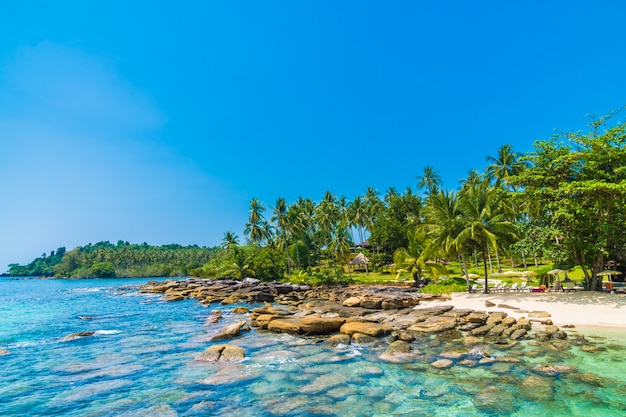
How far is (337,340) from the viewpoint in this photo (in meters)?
17.7

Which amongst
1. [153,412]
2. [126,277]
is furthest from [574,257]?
[126,277]

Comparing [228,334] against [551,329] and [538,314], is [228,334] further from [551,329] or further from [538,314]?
[538,314]

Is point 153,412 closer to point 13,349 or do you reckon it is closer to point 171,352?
point 171,352

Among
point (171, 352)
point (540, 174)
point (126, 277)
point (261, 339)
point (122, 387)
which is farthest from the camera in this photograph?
point (126, 277)

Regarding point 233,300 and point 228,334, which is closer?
point 228,334

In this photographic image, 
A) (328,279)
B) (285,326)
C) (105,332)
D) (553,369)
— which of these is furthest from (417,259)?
(105,332)

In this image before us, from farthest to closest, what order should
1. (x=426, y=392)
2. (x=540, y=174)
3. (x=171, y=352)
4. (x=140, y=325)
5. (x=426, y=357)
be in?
(x=140, y=325) → (x=540, y=174) → (x=171, y=352) → (x=426, y=357) → (x=426, y=392)

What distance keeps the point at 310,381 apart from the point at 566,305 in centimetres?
1772

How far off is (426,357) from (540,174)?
16505mm

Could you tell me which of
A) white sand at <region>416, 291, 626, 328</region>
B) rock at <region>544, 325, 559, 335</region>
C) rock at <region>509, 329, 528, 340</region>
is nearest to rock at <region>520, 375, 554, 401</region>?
rock at <region>509, 329, 528, 340</region>

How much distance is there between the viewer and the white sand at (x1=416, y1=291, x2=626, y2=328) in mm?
18391

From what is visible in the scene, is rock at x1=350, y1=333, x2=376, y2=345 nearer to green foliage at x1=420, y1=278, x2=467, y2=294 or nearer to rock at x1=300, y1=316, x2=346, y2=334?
rock at x1=300, y1=316, x2=346, y2=334

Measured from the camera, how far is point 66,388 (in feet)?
42.4

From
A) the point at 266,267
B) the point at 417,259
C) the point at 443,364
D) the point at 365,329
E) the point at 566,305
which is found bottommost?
the point at 443,364
